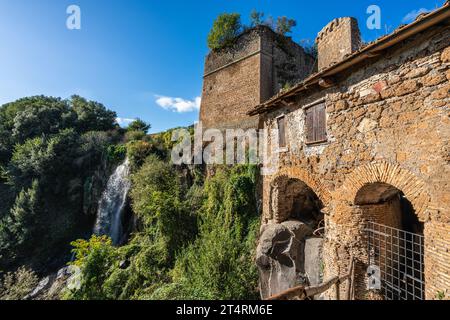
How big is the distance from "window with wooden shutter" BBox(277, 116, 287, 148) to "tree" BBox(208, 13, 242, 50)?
29.3 feet

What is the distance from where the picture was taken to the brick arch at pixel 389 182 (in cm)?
369

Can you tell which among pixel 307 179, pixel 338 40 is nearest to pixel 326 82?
pixel 307 179

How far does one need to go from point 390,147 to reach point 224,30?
13.3 meters

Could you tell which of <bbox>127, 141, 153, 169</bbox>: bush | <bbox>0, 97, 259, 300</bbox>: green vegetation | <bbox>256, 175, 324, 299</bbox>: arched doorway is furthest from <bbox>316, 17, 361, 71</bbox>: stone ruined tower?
<bbox>127, 141, 153, 169</bbox>: bush

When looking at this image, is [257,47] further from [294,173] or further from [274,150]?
[294,173]

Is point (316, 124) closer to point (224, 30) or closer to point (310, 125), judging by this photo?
point (310, 125)

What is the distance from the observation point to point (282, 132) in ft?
25.4

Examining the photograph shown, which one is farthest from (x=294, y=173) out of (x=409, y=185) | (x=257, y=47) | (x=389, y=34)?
(x=257, y=47)

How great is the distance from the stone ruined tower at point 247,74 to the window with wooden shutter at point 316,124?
18.2 ft

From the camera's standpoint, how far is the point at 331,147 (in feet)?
18.4

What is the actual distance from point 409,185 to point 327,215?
218 cm

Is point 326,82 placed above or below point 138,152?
above

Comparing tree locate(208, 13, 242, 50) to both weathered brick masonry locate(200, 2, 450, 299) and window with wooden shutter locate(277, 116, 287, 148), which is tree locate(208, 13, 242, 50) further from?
window with wooden shutter locate(277, 116, 287, 148)

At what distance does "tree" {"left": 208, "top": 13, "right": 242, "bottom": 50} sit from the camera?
45.3ft
